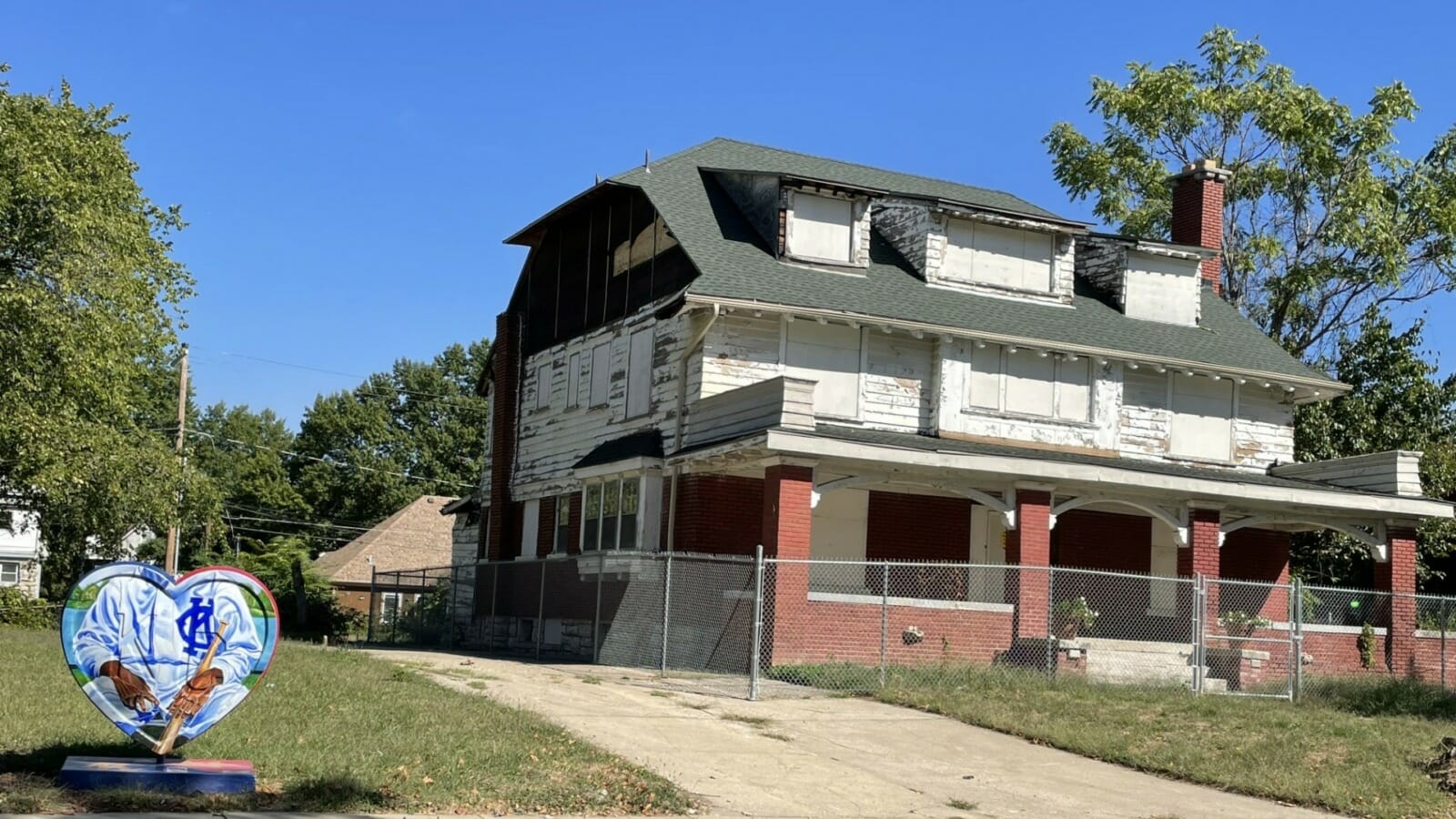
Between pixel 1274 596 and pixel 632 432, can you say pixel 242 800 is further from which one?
pixel 1274 596

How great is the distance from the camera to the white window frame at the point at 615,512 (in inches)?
1042

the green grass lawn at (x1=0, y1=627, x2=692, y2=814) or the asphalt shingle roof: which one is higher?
the asphalt shingle roof

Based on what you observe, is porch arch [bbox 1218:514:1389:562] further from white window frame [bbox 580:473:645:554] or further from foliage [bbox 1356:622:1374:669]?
white window frame [bbox 580:473:645:554]

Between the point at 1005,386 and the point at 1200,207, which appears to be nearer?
the point at 1005,386

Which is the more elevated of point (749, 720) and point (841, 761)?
point (749, 720)

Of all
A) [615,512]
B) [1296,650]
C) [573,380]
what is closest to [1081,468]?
[1296,650]

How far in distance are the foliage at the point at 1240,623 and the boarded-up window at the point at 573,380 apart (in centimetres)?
1335

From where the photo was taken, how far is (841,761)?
14.2m

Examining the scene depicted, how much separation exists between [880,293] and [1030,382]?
327cm

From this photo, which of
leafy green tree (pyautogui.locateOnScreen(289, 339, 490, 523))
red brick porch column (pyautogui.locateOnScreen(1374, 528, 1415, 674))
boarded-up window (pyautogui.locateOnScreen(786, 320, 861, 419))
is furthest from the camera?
leafy green tree (pyautogui.locateOnScreen(289, 339, 490, 523))

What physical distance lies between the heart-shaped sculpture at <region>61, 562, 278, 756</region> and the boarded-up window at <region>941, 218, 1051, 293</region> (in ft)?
65.0

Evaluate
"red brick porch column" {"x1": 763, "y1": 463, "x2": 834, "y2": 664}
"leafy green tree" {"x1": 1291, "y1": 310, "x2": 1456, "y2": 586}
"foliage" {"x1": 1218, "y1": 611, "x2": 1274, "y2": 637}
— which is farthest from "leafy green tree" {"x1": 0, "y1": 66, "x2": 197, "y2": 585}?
"leafy green tree" {"x1": 1291, "y1": 310, "x2": 1456, "y2": 586}

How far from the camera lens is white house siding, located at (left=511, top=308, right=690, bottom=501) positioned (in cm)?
2686

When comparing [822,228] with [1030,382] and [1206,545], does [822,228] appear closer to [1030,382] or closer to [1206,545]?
[1030,382]
